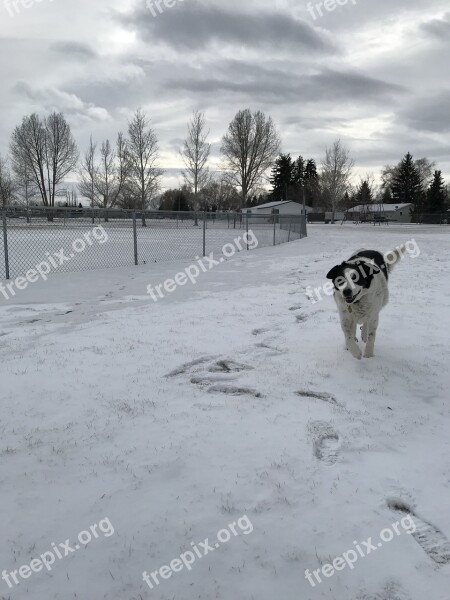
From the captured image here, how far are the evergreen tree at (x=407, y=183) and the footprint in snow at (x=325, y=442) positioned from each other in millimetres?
82825

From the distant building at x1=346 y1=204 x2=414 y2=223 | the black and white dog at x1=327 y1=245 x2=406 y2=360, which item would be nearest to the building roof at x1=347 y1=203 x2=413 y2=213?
the distant building at x1=346 y1=204 x2=414 y2=223

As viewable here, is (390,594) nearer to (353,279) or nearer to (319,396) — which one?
(319,396)

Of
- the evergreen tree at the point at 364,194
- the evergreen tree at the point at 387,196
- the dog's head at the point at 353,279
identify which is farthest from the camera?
the evergreen tree at the point at 387,196

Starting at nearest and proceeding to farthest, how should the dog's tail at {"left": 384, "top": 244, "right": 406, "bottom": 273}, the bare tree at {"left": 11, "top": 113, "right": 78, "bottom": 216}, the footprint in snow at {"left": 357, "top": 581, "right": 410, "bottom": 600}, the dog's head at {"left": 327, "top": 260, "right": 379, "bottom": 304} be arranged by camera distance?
1. the footprint in snow at {"left": 357, "top": 581, "right": 410, "bottom": 600}
2. the dog's head at {"left": 327, "top": 260, "right": 379, "bottom": 304}
3. the dog's tail at {"left": 384, "top": 244, "right": 406, "bottom": 273}
4. the bare tree at {"left": 11, "top": 113, "right": 78, "bottom": 216}

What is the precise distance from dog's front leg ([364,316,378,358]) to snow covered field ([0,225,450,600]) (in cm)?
8

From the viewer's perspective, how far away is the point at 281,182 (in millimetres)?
86688

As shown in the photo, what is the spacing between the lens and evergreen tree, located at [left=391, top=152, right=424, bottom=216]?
77169 millimetres

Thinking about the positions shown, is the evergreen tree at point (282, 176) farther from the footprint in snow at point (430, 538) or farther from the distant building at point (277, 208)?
the footprint in snow at point (430, 538)

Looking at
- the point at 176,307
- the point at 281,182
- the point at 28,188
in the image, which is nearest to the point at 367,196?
the point at 281,182

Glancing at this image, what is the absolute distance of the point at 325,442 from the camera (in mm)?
2594

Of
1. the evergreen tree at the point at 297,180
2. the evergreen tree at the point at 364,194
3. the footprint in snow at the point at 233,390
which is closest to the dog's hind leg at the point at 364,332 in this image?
the footprint in snow at the point at 233,390

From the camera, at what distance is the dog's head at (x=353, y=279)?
3713mm

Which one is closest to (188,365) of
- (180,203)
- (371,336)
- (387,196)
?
(371,336)

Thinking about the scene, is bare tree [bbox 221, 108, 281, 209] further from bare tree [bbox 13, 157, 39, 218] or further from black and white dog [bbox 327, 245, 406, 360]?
black and white dog [bbox 327, 245, 406, 360]
